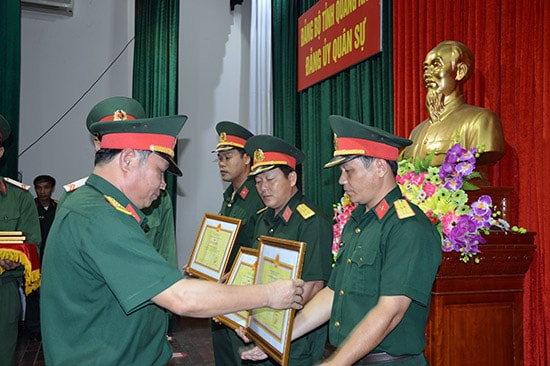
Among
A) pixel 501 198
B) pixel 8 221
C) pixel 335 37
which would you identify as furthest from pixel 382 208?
pixel 335 37

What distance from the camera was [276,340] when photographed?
1.71 m

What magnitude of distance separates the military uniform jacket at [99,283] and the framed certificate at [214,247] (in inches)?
43.7

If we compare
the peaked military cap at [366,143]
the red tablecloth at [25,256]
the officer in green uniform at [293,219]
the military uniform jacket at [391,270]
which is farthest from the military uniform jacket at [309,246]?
the red tablecloth at [25,256]

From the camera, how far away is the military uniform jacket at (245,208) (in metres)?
2.97

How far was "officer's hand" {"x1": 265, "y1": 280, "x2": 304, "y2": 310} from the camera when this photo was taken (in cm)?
162

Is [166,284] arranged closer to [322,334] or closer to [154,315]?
[154,315]

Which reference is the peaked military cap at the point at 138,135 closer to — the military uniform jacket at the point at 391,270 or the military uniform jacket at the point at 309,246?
the military uniform jacket at the point at 391,270

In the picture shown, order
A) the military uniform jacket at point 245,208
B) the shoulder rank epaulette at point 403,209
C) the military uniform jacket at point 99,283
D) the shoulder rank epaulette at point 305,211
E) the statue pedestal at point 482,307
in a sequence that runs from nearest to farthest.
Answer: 1. the military uniform jacket at point 99,283
2. the shoulder rank epaulette at point 403,209
3. the statue pedestal at point 482,307
4. the shoulder rank epaulette at point 305,211
5. the military uniform jacket at point 245,208

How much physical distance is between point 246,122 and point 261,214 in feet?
13.7

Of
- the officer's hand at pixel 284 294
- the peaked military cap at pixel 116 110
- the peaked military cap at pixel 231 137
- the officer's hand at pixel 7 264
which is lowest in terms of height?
the officer's hand at pixel 7 264

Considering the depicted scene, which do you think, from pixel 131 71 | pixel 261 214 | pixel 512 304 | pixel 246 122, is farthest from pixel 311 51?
pixel 512 304

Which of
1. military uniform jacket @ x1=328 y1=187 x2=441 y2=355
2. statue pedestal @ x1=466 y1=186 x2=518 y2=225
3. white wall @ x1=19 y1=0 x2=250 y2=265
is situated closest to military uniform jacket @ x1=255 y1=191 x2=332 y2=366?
military uniform jacket @ x1=328 y1=187 x2=441 y2=355

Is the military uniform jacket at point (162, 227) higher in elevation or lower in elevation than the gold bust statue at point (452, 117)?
lower

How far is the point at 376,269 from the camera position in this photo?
1.66 meters
